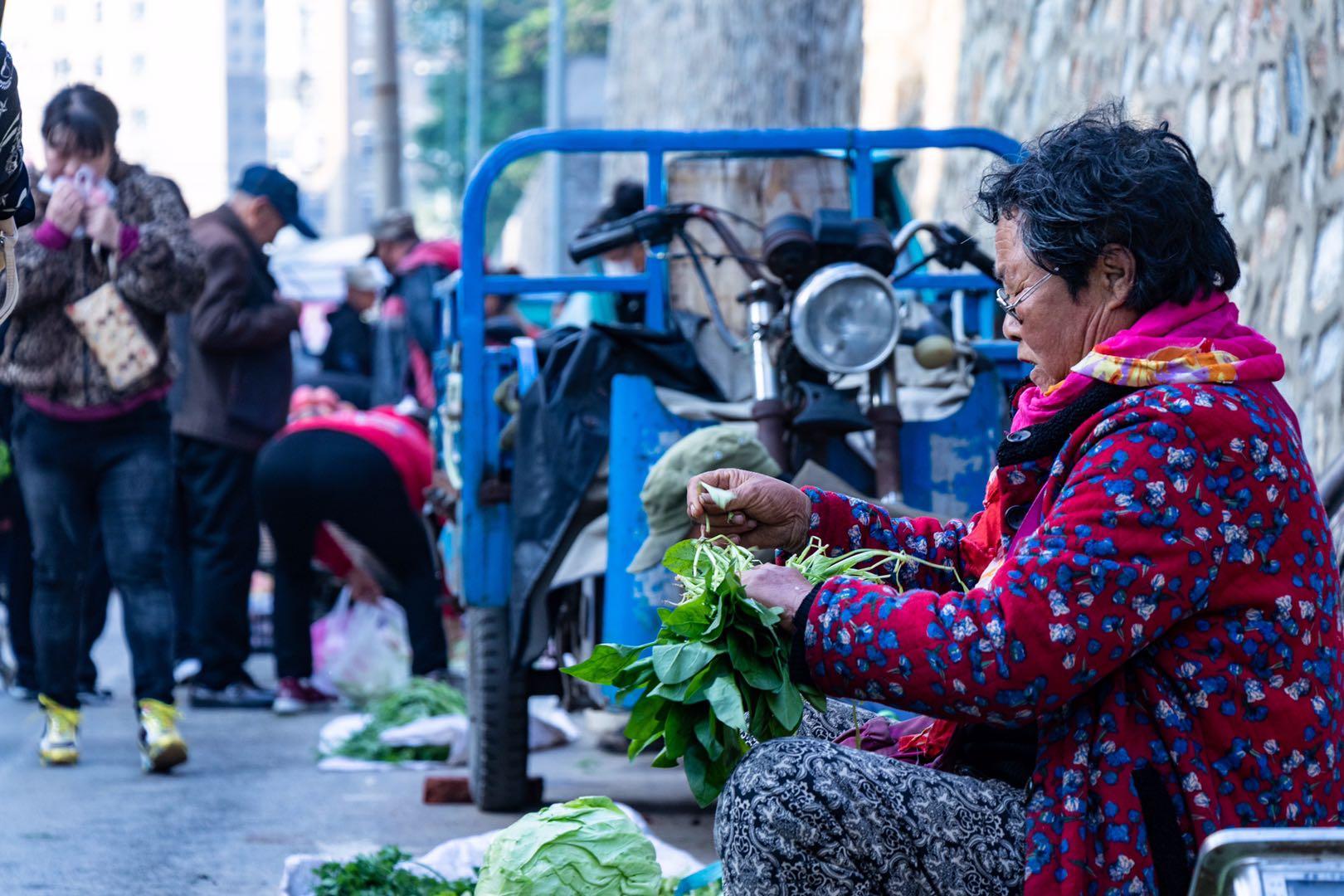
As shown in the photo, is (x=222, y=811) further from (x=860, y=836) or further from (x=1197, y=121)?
(x=1197, y=121)

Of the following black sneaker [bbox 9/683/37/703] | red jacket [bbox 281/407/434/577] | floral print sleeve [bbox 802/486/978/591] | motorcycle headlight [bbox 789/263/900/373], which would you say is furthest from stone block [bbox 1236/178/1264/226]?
black sneaker [bbox 9/683/37/703]

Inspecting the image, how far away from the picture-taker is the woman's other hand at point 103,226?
546 centimetres

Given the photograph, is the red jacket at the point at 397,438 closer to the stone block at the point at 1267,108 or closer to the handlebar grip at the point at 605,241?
the handlebar grip at the point at 605,241

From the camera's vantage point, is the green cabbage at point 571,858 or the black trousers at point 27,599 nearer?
the green cabbage at point 571,858

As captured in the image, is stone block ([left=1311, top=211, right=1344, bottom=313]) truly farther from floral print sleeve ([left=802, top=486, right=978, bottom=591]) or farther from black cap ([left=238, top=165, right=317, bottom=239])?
black cap ([left=238, top=165, right=317, bottom=239])

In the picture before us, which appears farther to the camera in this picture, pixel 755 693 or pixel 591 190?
pixel 591 190

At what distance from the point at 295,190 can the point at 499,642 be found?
3.33 meters

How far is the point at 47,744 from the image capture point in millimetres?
5699

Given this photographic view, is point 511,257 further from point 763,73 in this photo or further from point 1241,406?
point 1241,406

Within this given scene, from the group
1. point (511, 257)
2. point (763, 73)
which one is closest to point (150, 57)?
point (511, 257)

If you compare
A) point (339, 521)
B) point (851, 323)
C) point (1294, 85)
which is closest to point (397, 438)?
point (339, 521)

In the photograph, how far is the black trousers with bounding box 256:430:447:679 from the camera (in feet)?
22.1

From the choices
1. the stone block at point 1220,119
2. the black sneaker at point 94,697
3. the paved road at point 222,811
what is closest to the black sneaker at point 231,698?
the black sneaker at point 94,697

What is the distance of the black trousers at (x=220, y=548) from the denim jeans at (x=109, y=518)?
1.34 m
